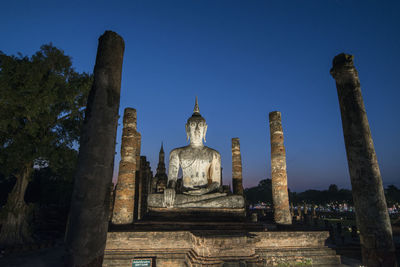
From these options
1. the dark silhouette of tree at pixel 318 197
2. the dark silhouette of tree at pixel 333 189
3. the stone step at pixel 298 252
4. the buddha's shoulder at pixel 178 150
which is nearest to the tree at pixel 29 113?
the buddha's shoulder at pixel 178 150

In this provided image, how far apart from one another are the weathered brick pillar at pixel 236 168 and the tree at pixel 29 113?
10.8 meters

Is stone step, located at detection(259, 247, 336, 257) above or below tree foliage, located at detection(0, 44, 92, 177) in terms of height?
below

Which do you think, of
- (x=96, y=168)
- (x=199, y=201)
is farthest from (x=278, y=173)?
(x=96, y=168)

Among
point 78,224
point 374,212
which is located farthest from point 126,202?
point 374,212

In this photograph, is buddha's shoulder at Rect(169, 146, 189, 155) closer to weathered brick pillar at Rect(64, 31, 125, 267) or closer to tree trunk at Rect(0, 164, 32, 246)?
weathered brick pillar at Rect(64, 31, 125, 267)

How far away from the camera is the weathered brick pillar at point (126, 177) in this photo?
12.1m

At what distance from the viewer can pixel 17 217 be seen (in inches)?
436

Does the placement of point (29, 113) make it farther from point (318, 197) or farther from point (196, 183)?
point (318, 197)

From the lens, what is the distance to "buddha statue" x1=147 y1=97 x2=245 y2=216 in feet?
23.6

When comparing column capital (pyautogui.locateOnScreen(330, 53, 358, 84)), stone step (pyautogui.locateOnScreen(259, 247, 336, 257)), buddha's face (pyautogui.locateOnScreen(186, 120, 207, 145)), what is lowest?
stone step (pyautogui.locateOnScreen(259, 247, 336, 257))

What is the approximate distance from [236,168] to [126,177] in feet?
28.0

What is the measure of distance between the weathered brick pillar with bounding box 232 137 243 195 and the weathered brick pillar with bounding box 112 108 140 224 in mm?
7944

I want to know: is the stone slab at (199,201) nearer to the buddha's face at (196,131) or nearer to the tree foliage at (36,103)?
the buddha's face at (196,131)

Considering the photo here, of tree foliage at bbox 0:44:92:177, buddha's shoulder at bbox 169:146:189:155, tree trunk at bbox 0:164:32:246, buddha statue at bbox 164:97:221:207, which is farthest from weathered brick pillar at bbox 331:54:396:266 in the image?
tree trunk at bbox 0:164:32:246
